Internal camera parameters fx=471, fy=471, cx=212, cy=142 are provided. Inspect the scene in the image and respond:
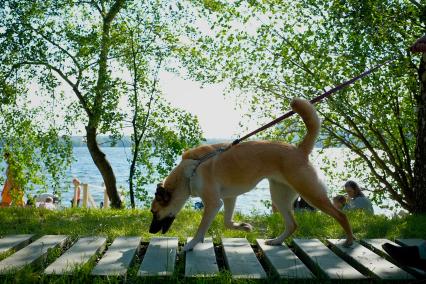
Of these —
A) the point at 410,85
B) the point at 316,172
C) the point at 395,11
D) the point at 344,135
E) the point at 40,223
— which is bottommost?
the point at 40,223

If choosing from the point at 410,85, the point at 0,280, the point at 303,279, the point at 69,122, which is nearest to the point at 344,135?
the point at 410,85

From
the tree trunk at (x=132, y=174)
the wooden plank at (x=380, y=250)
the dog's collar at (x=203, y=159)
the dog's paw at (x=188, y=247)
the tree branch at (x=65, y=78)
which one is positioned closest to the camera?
the wooden plank at (x=380, y=250)

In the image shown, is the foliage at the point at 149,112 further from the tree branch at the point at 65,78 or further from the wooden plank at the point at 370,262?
the wooden plank at the point at 370,262

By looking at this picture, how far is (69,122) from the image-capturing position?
11852 millimetres

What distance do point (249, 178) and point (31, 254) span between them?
1.83 m

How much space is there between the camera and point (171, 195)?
4.34 meters

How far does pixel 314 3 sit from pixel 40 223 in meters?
6.81

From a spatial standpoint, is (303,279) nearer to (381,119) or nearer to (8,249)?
(8,249)

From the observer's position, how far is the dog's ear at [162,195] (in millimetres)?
4281

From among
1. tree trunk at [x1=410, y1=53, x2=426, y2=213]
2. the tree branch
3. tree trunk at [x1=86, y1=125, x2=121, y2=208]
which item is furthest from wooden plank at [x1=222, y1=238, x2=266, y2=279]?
tree trunk at [x1=86, y1=125, x2=121, y2=208]

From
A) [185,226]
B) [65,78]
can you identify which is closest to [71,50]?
[65,78]

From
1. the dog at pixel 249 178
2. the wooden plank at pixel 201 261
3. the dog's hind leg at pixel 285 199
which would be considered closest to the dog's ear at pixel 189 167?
the dog at pixel 249 178

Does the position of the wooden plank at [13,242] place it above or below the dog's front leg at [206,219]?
below

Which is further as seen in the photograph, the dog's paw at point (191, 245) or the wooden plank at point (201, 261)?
the dog's paw at point (191, 245)
